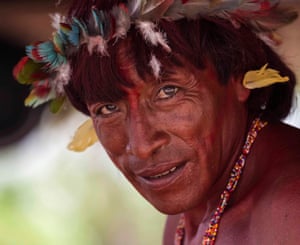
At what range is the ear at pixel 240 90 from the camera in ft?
5.72

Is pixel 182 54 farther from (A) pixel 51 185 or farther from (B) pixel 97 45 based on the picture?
(A) pixel 51 185

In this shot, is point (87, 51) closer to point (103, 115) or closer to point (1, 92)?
point (103, 115)

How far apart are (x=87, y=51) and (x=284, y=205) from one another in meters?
0.57

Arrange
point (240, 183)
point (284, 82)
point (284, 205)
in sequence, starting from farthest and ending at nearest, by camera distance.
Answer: point (284, 82)
point (240, 183)
point (284, 205)

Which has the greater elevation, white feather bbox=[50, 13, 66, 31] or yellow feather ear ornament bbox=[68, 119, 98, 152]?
white feather bbox=[50, 13, 66, 31]

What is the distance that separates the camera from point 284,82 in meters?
1.87

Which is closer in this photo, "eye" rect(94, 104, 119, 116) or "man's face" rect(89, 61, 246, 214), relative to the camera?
"man's face" rect(89, 61, 246, 214)

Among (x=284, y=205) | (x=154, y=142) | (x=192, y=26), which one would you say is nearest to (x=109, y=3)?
(x=192, y=26)

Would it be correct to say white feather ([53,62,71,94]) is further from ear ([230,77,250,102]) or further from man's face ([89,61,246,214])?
ear ([230,77,250,102])

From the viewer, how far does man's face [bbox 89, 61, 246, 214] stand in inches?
65.1

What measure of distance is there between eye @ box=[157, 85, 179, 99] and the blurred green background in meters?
2.08

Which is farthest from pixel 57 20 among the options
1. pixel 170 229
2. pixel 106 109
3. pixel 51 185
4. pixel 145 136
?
pixel 51 185

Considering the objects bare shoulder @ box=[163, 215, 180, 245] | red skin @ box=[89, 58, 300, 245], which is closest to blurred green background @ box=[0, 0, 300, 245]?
bare shoulder @ box=[163, 215, 180, 245]

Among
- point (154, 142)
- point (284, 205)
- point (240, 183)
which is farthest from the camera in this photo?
point (240, 183)
